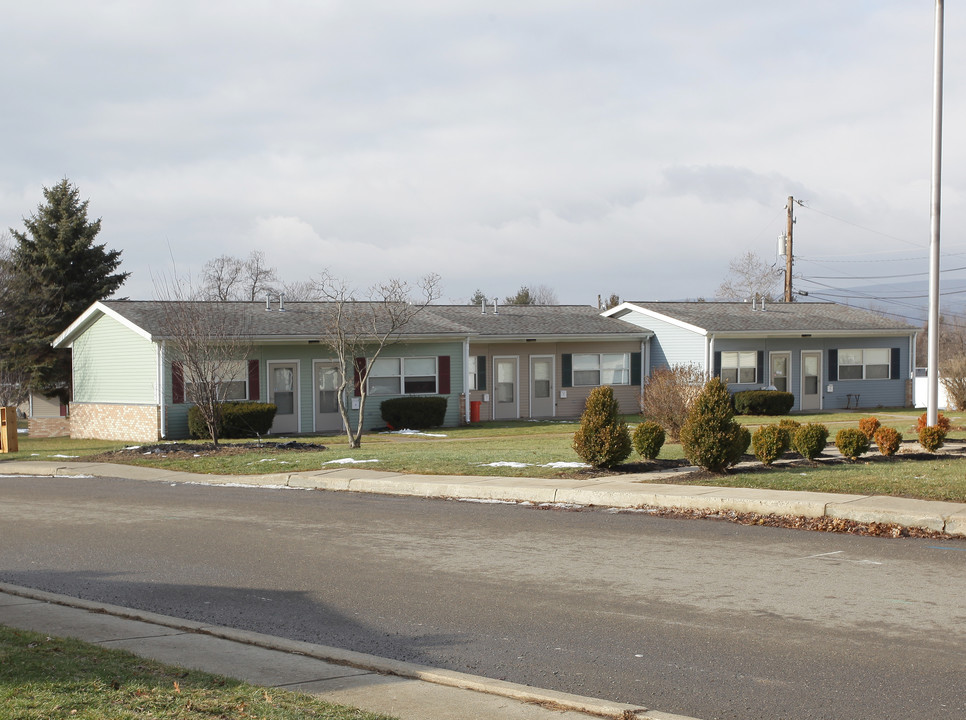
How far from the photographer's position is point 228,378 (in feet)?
97.5

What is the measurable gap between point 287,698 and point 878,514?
322 inches

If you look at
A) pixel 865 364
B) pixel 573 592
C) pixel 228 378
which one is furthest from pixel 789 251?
pixel 573 592

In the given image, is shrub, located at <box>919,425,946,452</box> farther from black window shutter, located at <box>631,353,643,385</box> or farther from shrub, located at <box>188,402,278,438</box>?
black window shutter, located at <box>631,353,643,385</box>

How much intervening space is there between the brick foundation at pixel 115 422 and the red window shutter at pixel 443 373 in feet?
29.5

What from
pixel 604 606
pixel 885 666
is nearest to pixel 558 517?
pixel 604 606

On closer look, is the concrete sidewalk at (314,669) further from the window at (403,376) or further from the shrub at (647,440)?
the window at (403,376)

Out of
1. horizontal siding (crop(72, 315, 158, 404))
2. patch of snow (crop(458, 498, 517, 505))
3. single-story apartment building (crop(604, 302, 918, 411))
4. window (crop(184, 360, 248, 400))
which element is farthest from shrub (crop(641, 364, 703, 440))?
horizontal siding (crop(72, 315, 158, 404))

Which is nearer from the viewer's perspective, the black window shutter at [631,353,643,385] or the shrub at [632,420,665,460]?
the shrub at [632,420,665,460]

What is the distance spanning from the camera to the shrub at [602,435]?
16094 mm

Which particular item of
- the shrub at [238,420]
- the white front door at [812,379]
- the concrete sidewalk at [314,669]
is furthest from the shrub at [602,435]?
the white front door at [812,379]

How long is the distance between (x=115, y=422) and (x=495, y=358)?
12.6 meters

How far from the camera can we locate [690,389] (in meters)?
22.4

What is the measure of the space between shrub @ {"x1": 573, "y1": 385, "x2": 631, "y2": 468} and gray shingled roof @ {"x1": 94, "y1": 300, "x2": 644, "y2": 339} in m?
13.7

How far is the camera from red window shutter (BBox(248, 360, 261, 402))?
3048 centimetres
